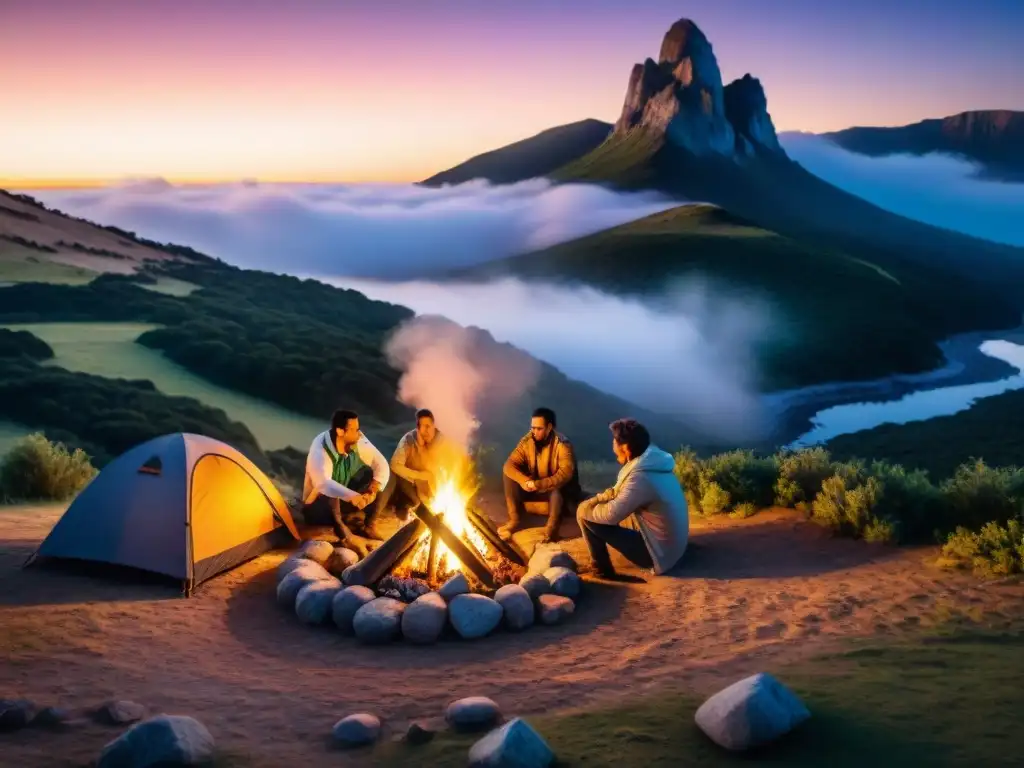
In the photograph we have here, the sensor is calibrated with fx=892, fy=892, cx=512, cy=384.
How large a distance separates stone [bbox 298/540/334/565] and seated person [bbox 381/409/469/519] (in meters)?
1.15

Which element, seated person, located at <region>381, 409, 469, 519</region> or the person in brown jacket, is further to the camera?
seated person, located at <region>381, 409, 469, 519</region>

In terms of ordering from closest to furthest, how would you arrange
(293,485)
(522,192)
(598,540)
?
(598,540) < (293,485) < (522,192)

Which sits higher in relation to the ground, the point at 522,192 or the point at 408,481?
the point at 522,192

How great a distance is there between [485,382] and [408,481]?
1842cm

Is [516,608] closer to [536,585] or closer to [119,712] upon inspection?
[536,585]

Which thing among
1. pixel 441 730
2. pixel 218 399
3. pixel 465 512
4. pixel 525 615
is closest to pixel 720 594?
pixel 525 615

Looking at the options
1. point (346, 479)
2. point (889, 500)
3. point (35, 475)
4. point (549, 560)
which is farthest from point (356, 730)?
point (35, 475)

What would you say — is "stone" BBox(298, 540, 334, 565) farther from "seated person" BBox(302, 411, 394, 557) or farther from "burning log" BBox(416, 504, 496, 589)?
"burning log" BBox(416, 504, 496, 589)

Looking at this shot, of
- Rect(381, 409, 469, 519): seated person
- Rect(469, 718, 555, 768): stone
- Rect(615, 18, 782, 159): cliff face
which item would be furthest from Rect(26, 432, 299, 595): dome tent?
Rect(615, 18, 782, 159): cliff face

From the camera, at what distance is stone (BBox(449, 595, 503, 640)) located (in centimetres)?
700

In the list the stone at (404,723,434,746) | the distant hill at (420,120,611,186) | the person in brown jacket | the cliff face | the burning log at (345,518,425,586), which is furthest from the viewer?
the cliff face

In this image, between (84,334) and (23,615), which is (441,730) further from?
(84,334)

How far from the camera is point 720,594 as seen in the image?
7539 mm

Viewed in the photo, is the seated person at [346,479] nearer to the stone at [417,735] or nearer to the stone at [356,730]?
the stone at [356,730]
